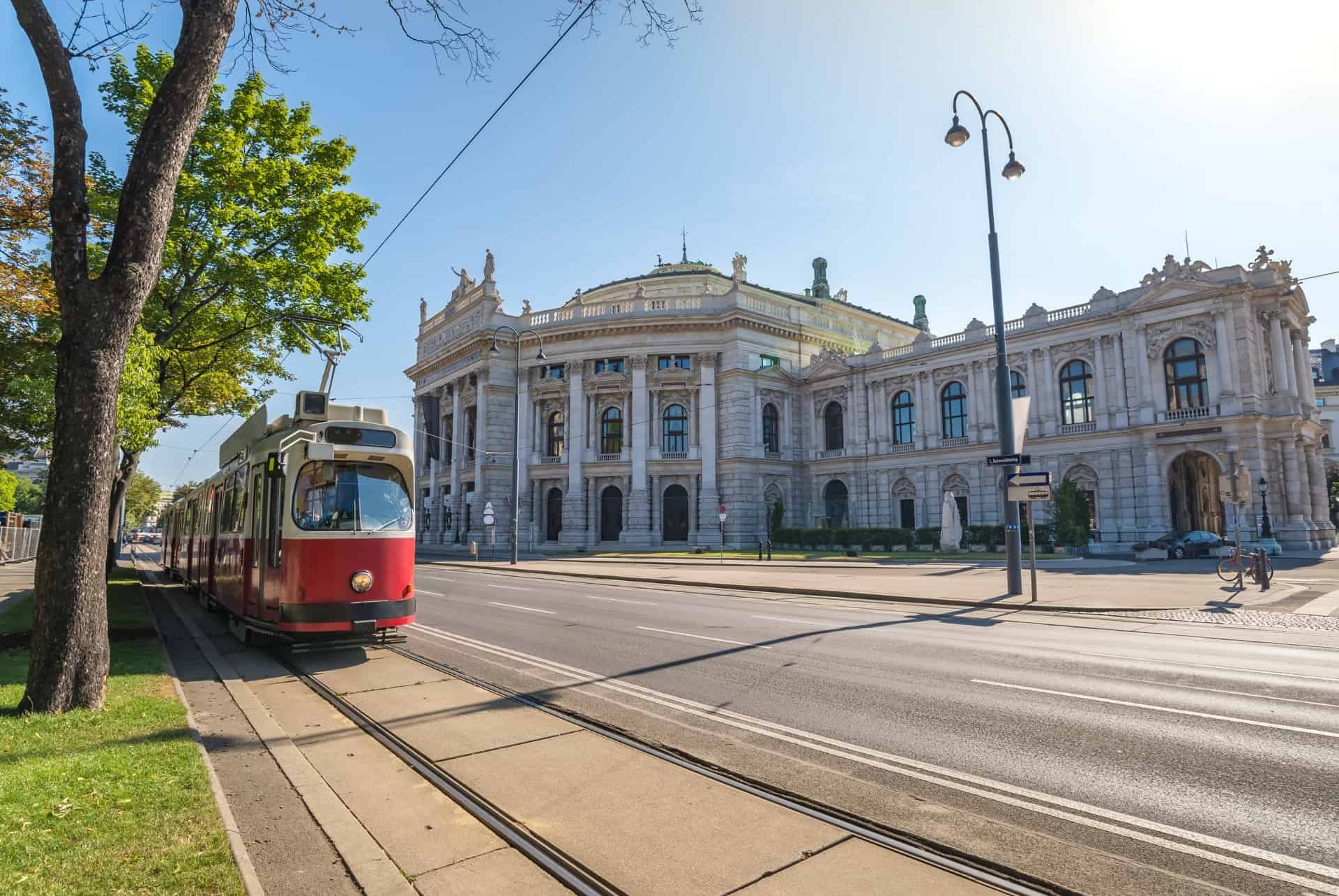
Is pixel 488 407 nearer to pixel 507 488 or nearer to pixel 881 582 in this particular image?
pixel 507 488

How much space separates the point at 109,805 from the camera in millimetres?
4500

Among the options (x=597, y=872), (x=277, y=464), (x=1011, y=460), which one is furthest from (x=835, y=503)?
(x=597, y=872)

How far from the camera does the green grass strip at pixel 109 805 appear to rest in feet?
11.9

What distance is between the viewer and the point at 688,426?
49.1m

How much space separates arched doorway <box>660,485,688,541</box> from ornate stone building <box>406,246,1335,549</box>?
135 mm

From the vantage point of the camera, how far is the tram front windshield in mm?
9570

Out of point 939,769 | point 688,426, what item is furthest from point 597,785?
point 688,426

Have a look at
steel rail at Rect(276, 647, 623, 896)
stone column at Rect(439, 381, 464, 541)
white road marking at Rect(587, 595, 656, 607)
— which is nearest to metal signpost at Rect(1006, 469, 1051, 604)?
white road marking at Rect(587, 595, 656, 607)

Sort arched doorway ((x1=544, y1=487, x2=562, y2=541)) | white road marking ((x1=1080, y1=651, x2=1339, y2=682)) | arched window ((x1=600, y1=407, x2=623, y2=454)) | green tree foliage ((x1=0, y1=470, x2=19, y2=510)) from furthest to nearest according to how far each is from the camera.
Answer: arched doorway ((x1=544, y1=487, x2=562, y2=541)) → arched window ((x1=600, y1=407, x2=623, y2=454)) → green tree foliage ((x1=0, y1=470, x2=19, y2=510)) → white road marking ((x1=1080, y1=651, x2=1339, y2=682))

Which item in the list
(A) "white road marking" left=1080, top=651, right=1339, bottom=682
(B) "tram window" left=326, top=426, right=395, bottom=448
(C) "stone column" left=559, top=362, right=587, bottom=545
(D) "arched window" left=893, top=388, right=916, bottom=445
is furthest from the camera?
(C) "stone column" left=559, top=362, right=587, bottom=545

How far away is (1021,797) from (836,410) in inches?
1834

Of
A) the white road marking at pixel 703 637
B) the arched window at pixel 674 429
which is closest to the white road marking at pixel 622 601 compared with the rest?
the white road marking at pixel 703 637

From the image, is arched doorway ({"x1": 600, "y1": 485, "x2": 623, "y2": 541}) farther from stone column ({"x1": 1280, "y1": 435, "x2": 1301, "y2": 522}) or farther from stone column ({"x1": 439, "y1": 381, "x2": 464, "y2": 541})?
stone column ({"x1": 1280, "y1": 435, "x2": 1301, "y2": 522})

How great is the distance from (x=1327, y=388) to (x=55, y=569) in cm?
9875
